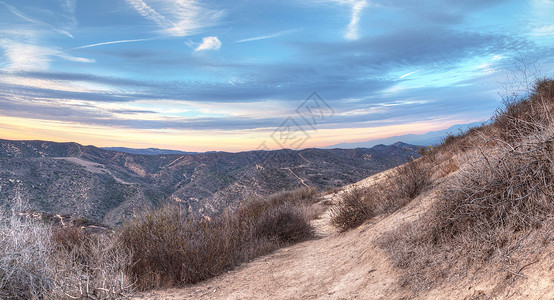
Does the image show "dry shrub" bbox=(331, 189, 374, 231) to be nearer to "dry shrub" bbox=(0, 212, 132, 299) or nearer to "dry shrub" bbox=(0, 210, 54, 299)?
"dry shrub" bbox=(0, 212, 132, 299)

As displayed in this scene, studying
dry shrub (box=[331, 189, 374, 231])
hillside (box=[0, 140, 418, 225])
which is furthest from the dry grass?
hillside (box=[0, 140, 418, 225])

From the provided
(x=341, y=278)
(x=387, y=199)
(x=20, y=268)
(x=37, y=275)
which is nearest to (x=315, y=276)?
(x=341, y=278)

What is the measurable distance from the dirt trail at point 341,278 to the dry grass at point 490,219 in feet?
0.70

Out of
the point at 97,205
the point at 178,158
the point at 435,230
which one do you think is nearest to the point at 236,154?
the point at 178,158

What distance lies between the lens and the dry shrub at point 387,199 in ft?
24.2

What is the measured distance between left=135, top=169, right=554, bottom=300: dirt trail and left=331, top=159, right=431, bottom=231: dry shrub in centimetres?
39

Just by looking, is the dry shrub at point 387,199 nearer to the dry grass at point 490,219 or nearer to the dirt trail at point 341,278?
the dirt trail at point 341,278

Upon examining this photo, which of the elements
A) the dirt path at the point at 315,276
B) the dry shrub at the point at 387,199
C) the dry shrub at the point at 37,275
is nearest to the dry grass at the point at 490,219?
the dirt path at the point at 315,276

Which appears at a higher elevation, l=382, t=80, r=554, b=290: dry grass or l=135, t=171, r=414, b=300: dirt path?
l=382, t=80, r=554, b=290: dry grass

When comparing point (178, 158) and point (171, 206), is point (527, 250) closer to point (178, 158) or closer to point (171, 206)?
point (171, 206)

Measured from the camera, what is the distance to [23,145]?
131 ft

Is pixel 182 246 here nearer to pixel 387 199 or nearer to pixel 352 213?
pixel 352 213

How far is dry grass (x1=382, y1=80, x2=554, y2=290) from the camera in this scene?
11.0ft

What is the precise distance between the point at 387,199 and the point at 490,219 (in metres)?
3.99
